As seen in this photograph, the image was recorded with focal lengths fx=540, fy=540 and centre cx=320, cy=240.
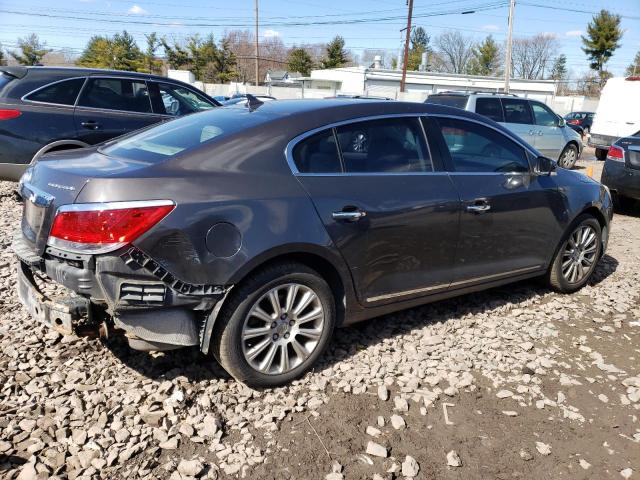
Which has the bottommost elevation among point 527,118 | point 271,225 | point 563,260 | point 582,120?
point 582,120

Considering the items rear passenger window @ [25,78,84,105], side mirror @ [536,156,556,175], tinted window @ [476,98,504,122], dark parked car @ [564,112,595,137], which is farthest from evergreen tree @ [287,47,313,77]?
side mirror @ [536,156,556,175]

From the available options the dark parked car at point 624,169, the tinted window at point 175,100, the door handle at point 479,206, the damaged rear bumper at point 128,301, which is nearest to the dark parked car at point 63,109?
the tinted window at point 175,100

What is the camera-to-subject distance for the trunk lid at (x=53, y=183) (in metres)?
2.74

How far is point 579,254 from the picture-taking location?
496 cm

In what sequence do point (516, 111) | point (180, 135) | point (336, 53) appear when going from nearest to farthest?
point (180, 135) → point (516, 111) → point (336, 53)

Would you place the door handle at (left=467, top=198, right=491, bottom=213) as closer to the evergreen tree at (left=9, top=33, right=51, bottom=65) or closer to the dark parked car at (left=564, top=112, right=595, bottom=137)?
the dark parked car at (left=564, top=112, right=595, bottom=137)

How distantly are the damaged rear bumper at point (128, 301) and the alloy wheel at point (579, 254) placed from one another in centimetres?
342

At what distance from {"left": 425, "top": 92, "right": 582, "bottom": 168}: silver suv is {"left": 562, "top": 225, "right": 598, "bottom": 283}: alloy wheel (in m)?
6.64

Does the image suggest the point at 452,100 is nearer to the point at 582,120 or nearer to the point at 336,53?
the point at 582,120

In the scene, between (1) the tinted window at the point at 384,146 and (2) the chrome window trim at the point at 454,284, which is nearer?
(1) the tinted window at the point at 384,146

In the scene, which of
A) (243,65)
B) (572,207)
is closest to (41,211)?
(572,207)

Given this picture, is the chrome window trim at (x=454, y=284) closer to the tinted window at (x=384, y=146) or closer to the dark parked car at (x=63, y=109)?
the tinted window at (x=384, y=146)

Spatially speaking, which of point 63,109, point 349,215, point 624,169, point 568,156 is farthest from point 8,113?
point 568,156

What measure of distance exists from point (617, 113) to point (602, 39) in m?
50.8
